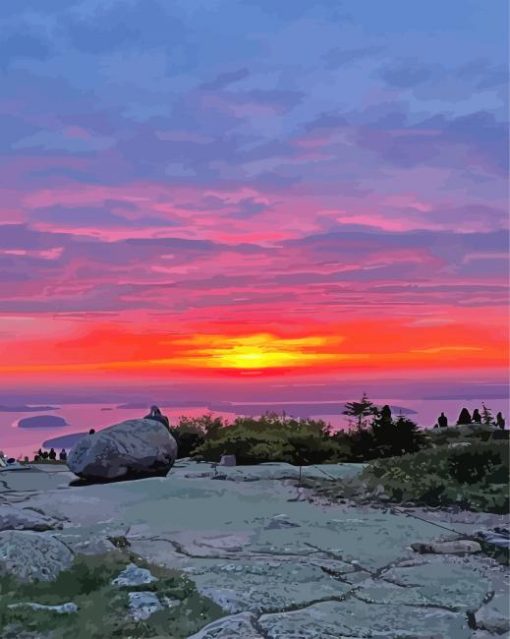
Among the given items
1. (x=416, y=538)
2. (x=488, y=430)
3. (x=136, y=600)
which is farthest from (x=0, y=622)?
(x=488, y=430)

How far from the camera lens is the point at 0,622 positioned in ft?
15.0

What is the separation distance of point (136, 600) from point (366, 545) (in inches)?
90.0

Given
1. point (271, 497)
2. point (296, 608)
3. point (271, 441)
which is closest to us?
point (296, 608)

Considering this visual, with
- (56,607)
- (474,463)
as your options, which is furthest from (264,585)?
(474,463)

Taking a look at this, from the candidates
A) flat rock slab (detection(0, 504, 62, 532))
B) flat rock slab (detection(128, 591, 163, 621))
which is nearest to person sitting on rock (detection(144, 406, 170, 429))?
flat rock slab (detection(0, 504, 62, 532))

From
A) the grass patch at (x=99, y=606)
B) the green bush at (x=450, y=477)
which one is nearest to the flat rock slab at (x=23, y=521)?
the grass patch at (x=99, y=606)

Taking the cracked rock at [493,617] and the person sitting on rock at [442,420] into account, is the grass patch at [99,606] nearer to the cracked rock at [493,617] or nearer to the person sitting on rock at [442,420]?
the cracked rock at [493,617]

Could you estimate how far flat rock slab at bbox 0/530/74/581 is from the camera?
5418mm

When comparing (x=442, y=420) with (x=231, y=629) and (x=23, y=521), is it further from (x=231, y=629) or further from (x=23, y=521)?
(x=231, y=629)

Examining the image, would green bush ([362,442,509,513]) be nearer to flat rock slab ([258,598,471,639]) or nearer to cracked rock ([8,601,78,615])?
flat rock slab ([258,598,471,639])

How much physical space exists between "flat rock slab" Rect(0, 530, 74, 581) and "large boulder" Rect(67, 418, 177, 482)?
186 inches

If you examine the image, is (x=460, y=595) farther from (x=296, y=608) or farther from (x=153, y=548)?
(x=153, y=548)

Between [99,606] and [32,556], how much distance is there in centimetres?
104

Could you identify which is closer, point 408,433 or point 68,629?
point 68,629
